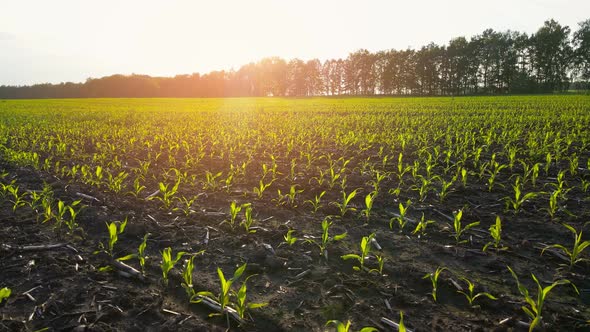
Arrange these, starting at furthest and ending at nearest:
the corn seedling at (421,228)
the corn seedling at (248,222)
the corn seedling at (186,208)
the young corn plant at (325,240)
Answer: the corn seedling at (186,208)
the corn seedling at (248,222)
the corn seedling at (421,228)
the young corn plant at (325,240)

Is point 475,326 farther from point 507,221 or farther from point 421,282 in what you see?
point 507,221

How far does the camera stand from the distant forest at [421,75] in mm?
72188

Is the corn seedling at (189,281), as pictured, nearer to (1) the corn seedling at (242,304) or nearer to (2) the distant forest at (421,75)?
(1) the corn seedling at (242,304)

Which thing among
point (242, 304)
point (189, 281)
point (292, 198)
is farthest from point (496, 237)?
point (189, 281)

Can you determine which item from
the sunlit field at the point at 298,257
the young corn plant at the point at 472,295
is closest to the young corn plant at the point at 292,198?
the sunlit field at the point at 298,257

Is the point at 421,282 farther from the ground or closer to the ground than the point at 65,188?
closer to the ground

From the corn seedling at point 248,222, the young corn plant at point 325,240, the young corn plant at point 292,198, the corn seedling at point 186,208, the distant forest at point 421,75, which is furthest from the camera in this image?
the distant forest at point 421,75

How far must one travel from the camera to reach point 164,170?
6.77m

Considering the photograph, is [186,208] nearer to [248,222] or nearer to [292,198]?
[248,222]

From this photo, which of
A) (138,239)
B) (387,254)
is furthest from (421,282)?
(138,239)

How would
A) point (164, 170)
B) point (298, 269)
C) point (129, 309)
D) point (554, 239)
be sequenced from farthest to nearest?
1. point (164, 170)
2. point (554, 239)
3. point (298, 269)
4. point (129, 309)

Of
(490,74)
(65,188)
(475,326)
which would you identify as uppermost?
(490,74)

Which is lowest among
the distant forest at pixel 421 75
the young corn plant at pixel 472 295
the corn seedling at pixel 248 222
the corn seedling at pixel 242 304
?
the young corn plant at pixel 472 295

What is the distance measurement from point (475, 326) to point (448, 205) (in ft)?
8.45
